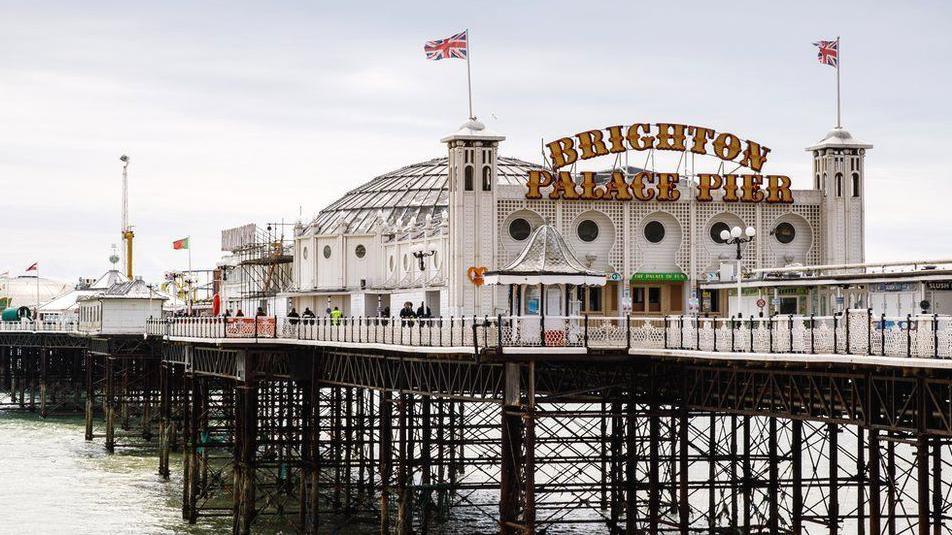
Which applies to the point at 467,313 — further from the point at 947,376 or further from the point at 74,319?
the point at 74,319

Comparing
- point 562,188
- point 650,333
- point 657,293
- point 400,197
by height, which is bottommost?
point 650,333

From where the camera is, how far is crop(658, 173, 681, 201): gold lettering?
65875 mm

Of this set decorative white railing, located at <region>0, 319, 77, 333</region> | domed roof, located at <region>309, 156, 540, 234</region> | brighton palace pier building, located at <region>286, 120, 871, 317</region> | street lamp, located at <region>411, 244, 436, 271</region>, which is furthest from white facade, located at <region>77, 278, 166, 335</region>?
brighton palace pier building, located at <region>286, 120, 871, 317</region>

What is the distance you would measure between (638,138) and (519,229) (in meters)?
6.53

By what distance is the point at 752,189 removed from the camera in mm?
67188

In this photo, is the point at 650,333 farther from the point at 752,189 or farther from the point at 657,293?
the point at 752,189

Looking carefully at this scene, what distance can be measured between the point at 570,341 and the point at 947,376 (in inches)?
555

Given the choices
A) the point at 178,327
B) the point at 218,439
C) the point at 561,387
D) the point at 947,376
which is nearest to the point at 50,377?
the point at 218,439

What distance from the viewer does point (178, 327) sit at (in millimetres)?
80125

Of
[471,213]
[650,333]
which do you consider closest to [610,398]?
[650,333]

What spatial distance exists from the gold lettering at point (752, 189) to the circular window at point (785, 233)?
186 centimetres

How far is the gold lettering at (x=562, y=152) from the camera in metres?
67.2

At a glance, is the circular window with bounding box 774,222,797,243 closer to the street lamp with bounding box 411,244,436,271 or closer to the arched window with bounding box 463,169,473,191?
the arched window with bounding box 463,169,473,191

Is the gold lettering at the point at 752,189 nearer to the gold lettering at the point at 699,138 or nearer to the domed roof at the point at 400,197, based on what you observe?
the gold lettering at the point at 699,138
